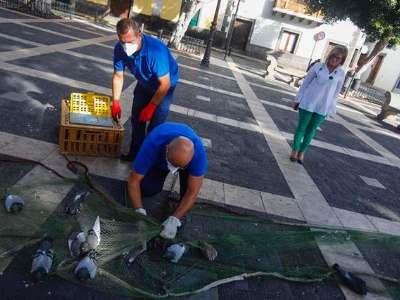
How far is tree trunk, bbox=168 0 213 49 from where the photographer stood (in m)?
16.1

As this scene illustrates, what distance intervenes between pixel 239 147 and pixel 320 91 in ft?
5.10

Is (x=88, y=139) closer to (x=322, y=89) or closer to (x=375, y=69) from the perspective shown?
(x=322, y=89)

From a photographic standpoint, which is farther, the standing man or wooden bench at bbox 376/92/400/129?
wooden bench at bbox 376/92/400/129

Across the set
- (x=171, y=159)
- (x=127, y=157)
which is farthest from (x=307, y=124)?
(x=171, y=159)

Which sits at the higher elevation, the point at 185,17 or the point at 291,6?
the point at 291,6

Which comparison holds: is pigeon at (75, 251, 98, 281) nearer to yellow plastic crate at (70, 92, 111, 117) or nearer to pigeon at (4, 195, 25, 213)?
pigeon at (4, 195, 25, 213)

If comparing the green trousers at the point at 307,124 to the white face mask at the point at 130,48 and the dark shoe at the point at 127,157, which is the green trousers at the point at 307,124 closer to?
the dark shoe at the point at 127,157

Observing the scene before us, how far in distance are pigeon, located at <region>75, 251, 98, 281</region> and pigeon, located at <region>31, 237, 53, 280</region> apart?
0.19m

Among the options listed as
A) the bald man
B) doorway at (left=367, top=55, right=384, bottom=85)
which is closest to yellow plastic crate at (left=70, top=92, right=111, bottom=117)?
the bald man

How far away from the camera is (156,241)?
278 cm

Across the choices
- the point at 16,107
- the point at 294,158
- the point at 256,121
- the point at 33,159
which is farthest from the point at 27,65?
the point at 294,158

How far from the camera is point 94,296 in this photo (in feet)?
7.44

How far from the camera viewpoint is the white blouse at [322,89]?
5027 millimetres

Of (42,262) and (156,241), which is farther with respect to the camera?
(156,241)
